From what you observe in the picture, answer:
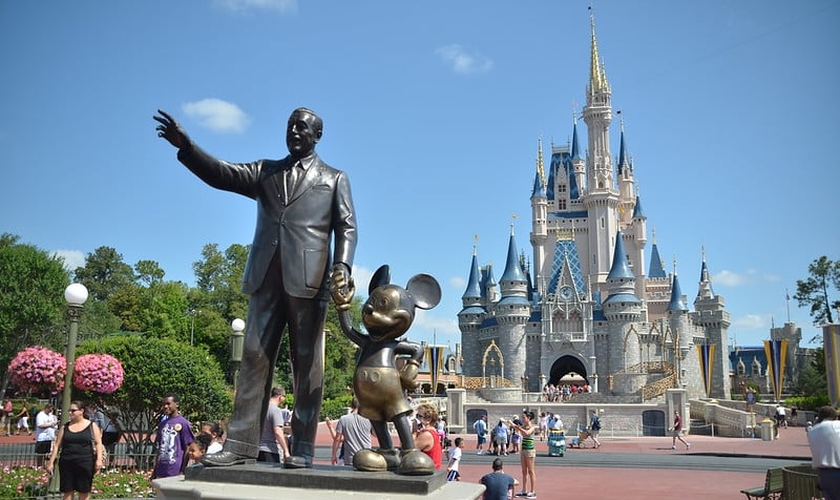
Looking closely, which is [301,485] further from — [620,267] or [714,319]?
[714,319]

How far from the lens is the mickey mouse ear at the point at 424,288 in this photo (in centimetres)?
462

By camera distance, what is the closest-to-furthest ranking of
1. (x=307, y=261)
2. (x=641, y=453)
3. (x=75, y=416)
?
(x=307, y=261) → (x=75, y=416) → (x=641, y=453)

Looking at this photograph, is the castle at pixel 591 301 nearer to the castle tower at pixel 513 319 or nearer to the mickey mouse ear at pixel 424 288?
the castle tower at pixel 513 319

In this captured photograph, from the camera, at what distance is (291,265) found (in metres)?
4.61

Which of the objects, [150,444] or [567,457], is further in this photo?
[567,457]

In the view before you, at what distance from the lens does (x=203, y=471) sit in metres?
4.20

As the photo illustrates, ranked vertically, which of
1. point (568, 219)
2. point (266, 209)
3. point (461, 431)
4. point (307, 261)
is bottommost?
point (461, 431)

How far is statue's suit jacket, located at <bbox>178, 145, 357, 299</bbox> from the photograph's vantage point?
4.63 metres

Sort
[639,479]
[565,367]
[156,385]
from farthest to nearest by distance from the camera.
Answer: [565,367] < [639,479] < [156,385]

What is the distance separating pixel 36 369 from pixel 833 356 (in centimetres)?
1203

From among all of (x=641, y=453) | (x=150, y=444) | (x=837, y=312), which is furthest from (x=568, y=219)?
(x=150, y=444)

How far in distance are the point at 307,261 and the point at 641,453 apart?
64.0 ft

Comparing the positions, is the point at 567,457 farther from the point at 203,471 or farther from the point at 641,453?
the point at 203,471

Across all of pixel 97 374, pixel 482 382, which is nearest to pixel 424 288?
pixel 97 374
